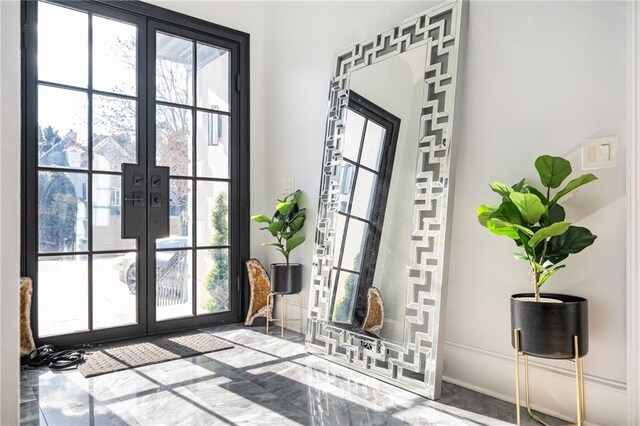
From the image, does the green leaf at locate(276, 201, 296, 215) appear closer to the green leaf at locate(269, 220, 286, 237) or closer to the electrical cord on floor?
the green leaf at locate(269, 220, 286, 237)

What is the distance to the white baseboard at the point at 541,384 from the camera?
172cm

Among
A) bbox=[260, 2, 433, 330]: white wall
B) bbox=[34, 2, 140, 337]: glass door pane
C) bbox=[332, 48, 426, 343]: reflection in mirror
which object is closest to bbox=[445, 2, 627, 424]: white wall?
bbox=[332, 48, 426, 343]: reflection in mirror

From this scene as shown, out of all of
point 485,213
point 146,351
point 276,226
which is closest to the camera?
point 485,213

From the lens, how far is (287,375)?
2.34 meters

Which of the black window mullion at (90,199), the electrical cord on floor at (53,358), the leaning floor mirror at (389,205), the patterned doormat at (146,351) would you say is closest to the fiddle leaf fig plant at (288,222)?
the leaning floor mirror at (389,205)

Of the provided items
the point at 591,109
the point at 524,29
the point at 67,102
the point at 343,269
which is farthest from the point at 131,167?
the point at 591,109

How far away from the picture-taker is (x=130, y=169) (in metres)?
3.06

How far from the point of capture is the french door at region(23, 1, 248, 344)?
2.79 meters

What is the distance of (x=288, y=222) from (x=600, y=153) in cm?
200

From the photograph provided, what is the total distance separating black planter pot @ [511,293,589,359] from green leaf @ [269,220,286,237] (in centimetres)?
183

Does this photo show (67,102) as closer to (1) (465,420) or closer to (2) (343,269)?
(2) (343,269)

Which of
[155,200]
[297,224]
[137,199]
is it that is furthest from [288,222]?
[137,199]

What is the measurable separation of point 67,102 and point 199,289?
1.59 m

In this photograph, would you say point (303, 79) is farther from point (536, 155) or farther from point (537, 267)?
point (537, 267)
